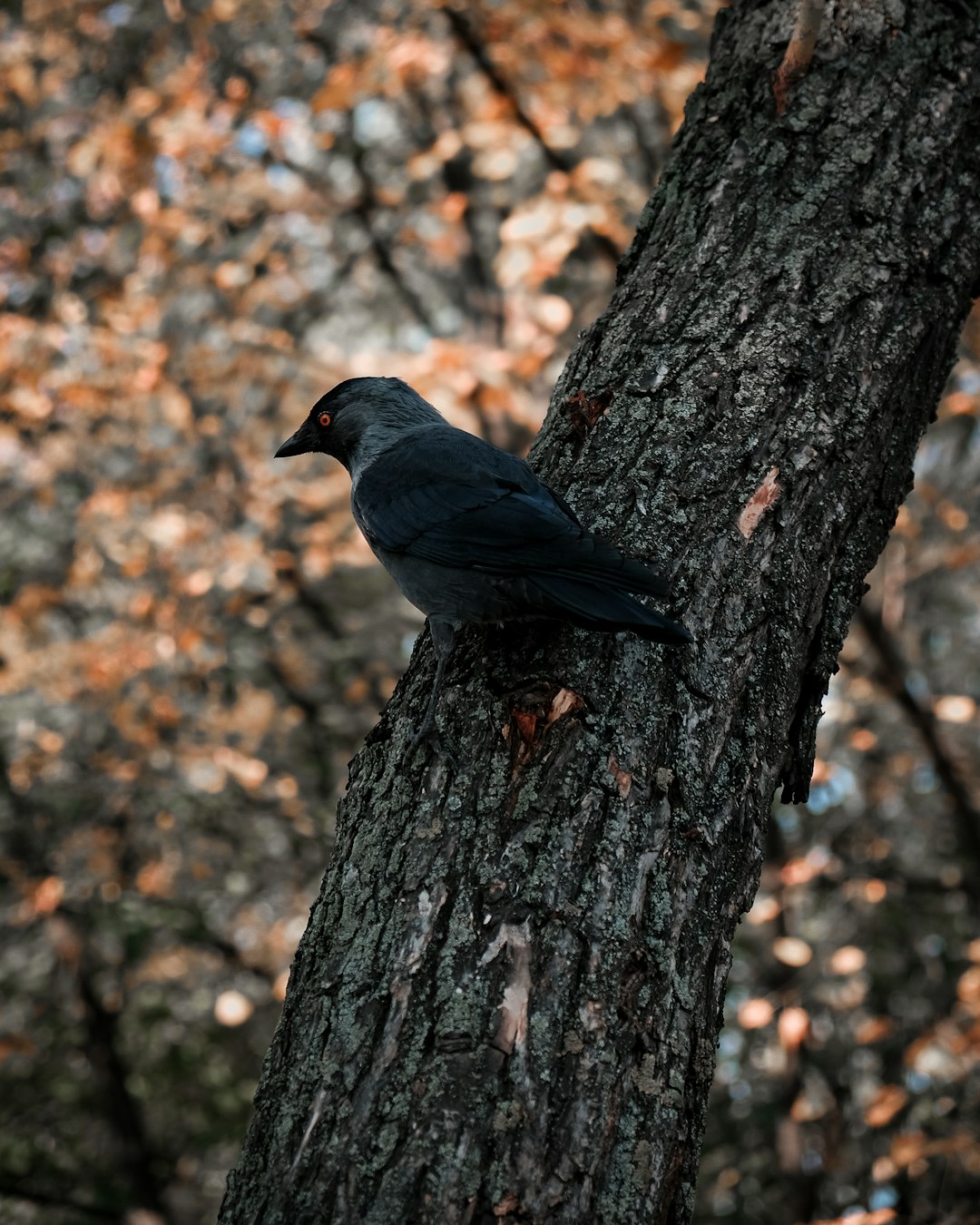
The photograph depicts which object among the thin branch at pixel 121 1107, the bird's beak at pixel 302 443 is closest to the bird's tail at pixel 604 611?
the bird's beak at pixel 302 443

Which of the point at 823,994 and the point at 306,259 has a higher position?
the point at 306,259

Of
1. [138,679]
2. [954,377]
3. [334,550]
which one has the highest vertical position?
[954,377]

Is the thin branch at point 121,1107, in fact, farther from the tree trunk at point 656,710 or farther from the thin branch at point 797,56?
the thin branch at point 797,56

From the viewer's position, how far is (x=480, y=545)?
8.18 feet

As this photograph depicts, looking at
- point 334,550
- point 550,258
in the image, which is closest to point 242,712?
→ point 334,550

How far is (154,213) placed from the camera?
245 inches

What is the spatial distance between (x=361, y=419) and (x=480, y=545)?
1259mm

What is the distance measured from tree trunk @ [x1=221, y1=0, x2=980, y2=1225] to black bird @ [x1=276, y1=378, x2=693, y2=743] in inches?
3.5

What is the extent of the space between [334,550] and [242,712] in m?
1.27

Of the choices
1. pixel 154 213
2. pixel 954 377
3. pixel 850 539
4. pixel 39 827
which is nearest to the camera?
pixel 850 539

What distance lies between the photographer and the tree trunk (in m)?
1.56

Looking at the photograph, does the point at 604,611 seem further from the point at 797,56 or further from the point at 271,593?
the point at 271,593

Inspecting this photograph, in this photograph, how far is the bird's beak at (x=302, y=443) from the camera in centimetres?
373

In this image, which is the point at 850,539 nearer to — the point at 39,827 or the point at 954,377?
the point at 954,377
